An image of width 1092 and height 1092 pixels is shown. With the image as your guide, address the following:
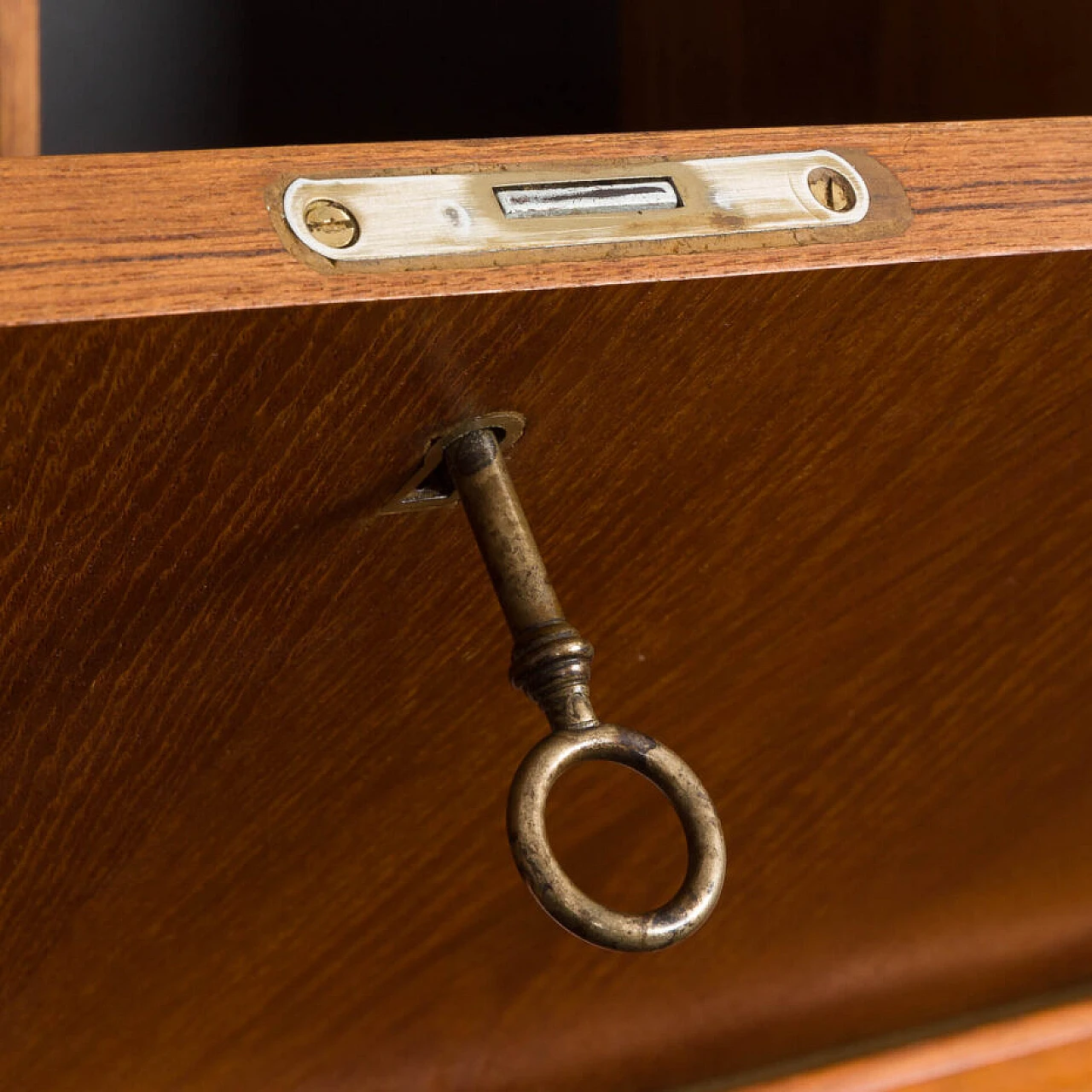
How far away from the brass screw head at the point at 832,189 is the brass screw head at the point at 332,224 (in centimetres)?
9

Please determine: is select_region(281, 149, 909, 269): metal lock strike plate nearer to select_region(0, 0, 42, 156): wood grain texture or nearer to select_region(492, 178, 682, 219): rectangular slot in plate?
select_region(492, 178, 682, 219): rectangular slot in plate

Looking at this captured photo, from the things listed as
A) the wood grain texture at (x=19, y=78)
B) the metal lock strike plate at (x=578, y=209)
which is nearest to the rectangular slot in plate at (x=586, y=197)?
the metal lock strike plate at (x=578, y=209)

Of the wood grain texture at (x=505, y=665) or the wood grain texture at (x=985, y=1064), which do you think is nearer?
the wood grain texture at (x=505, y=665)

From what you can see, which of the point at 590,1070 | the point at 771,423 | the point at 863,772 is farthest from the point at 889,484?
the point at 590,1070

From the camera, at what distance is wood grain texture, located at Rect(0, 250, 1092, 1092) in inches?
9.8

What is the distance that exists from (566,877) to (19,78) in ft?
1.56

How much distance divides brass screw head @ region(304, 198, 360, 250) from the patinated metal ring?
101 mm

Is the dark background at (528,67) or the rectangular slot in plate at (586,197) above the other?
the dark background at (528,67)

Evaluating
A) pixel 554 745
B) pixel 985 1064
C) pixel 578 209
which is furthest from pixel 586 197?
pixel 985 1064

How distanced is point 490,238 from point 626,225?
3cm

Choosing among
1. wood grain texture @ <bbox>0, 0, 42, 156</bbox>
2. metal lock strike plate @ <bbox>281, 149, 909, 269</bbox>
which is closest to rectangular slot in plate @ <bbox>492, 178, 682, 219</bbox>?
metal lock strike plate @ <bbox>281, 149, 909, 269</bbox>

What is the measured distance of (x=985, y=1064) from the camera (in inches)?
25.5

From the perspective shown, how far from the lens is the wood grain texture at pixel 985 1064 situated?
24.8 inches

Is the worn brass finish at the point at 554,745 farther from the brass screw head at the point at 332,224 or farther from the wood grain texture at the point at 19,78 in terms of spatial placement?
the wood grain texture at the point at 19,78
